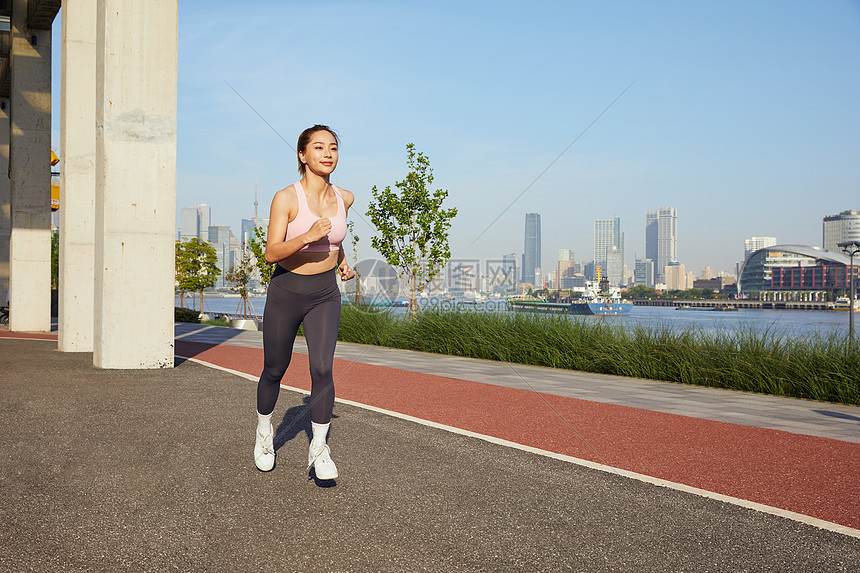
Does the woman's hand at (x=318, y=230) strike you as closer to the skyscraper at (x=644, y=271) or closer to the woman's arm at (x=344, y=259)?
the woman's arm at (x=344, y=259)

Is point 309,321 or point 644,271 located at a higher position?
point 644,271

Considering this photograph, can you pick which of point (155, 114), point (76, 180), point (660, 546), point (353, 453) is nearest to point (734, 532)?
point (660, 546)

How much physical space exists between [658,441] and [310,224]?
10.7 feet

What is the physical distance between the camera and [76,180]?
34.6 ft

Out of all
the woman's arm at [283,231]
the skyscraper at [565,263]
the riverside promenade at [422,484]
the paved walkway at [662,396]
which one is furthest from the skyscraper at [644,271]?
the woman's arm at [283,231]

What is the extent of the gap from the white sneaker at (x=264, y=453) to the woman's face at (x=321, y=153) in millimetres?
1531

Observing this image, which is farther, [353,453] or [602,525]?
[353,453]

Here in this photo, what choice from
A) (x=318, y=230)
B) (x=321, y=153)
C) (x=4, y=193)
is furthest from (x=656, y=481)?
(x=4, y=193)

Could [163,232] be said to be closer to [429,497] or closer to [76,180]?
[76,180]

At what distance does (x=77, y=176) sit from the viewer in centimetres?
1055

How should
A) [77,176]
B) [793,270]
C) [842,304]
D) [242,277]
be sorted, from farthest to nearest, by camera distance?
[793,270]
[842,304]
[242,277]
[77,176]

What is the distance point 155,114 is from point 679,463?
271 inches

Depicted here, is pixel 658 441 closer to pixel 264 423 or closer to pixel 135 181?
pixel 264 423

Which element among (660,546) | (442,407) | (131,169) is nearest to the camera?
(660,546)
